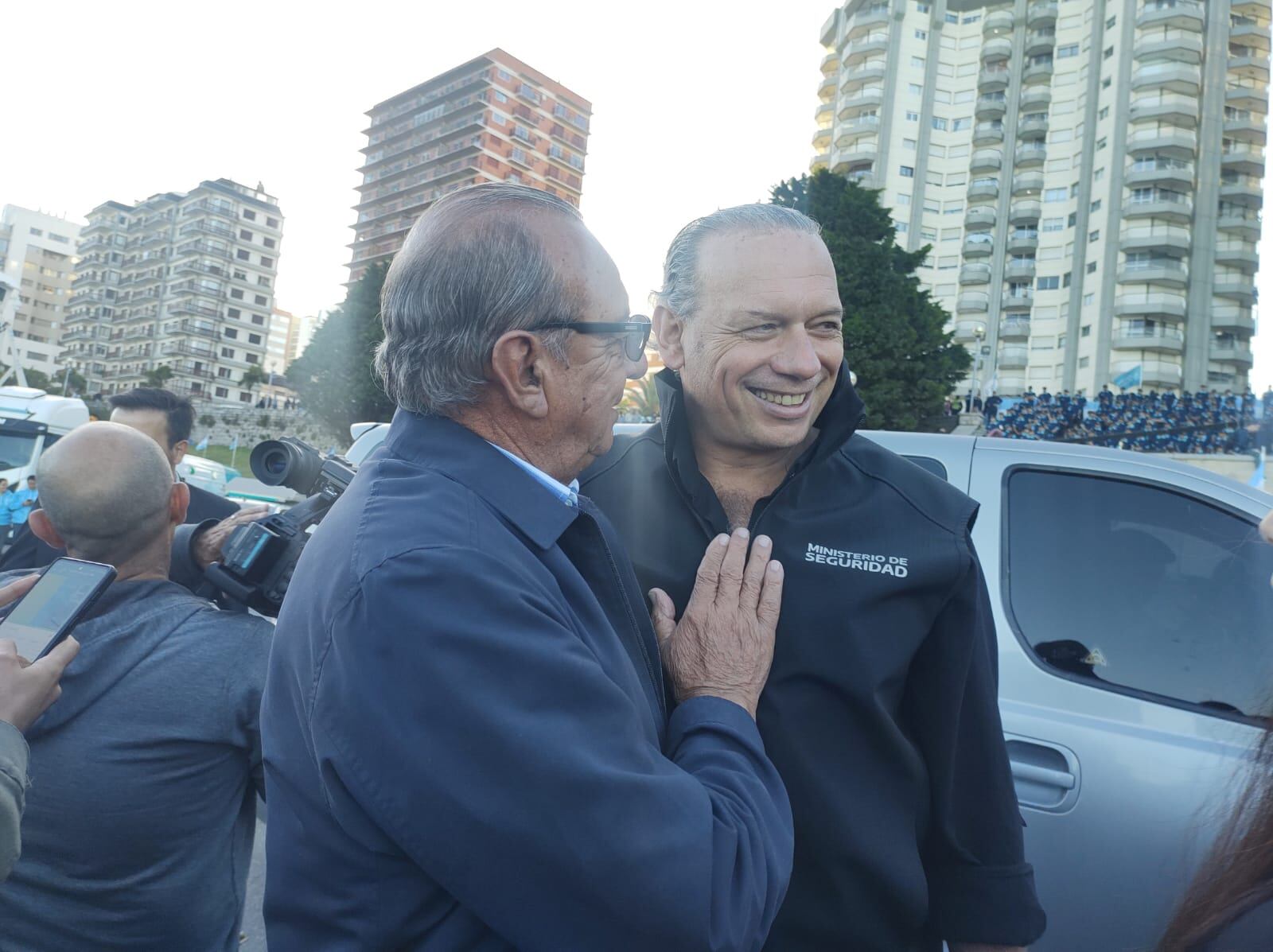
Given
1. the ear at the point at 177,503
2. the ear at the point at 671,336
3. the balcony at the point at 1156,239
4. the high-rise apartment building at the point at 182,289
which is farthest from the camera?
the high-rise apartment building at the point at 182,289

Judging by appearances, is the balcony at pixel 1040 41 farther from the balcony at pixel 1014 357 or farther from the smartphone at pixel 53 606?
the smartphone at pixel 53 606

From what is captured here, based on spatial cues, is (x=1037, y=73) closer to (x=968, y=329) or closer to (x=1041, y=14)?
(x=1041, y=14)

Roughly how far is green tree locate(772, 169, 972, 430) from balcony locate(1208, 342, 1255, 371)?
35866 millimetres

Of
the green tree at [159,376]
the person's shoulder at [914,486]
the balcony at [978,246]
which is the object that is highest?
the balcony at [978,246]

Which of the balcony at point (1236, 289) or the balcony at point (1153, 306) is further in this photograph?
the balcony at point (1236, 289)

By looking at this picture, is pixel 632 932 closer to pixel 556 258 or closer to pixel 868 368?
pixel 556 258

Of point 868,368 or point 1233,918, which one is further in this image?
point 868,368

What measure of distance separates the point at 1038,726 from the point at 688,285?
1.53 meters

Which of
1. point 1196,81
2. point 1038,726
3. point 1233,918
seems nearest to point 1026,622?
point 1038,726

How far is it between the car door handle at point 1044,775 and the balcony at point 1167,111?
202 ft

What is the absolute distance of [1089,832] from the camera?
2293mm

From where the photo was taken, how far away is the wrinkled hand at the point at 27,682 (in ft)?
4.93

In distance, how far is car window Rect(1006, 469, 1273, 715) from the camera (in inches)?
93.6

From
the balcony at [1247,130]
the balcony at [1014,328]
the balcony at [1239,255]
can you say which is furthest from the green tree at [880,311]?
the balcony at [1247,130]
